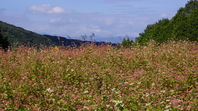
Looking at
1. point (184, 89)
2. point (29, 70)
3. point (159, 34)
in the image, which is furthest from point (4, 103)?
point (159, 34)

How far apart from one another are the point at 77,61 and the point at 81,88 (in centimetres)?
312

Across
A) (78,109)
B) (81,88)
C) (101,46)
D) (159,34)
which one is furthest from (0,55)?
(159,34)

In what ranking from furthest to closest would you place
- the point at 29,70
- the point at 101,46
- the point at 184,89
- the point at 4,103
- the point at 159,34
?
the point at 159,34, the point at 101,46, the point at 29,70, the point at 184,89, the point at 4,103

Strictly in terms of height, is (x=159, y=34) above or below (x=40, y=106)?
above

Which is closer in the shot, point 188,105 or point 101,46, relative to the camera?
point 188,105

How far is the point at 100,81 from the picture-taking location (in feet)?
31.2

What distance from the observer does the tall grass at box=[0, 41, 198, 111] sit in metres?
6.98

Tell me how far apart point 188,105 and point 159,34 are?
2085cm

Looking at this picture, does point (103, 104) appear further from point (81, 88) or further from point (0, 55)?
point (0, 55)

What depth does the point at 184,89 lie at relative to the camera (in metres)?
8.63

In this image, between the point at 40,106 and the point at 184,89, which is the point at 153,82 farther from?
the point at 40,106

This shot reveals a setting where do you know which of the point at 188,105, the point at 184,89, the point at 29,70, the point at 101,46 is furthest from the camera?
the point at 101,46

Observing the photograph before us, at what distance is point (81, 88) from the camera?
8.94 meters

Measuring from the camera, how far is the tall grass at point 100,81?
6.98 metres
